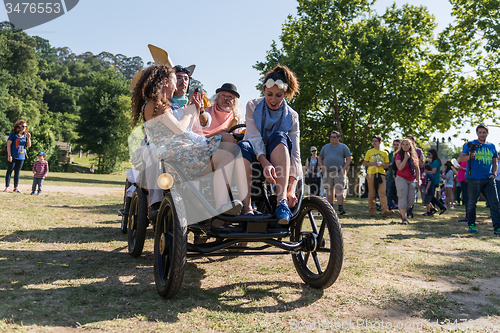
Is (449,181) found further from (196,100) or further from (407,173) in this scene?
(196,100)

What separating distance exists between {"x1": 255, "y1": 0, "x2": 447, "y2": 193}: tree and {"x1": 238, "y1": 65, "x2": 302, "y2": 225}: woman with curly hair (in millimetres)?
18244

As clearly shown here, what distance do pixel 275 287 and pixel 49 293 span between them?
1906mm

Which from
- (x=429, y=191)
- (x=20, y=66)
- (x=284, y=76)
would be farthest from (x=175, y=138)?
(x=20, y=66)

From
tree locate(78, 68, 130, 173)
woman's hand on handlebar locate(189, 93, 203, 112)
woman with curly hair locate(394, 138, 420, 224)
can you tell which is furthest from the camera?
tree locate(78, 68, 130, 173)

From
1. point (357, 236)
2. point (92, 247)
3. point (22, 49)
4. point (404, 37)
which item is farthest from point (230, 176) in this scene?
point (22, 49)

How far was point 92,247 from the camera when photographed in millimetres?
4754

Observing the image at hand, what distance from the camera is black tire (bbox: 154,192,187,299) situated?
2668 mm

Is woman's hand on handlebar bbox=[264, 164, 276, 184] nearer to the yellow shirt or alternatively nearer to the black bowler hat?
the black bowler hat

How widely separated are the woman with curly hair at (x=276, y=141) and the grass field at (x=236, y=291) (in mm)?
776

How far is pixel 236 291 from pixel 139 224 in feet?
5.25

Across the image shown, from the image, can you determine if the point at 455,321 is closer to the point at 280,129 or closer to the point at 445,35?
the point at 280,129

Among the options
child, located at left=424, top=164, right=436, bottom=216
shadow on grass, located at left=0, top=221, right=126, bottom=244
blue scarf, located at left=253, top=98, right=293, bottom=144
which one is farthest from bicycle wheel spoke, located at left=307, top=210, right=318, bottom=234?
child, located at left=424, top=164, right=436, bottom=216

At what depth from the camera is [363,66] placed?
21.0m

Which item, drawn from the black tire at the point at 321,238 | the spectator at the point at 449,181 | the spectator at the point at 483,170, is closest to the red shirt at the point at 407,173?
the spectator at the point at 483,170
